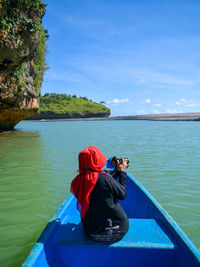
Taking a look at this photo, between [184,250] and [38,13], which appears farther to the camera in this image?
[38,13]

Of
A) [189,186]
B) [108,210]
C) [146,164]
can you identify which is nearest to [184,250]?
[108,210]

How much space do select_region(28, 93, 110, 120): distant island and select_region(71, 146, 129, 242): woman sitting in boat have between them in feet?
272

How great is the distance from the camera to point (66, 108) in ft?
298

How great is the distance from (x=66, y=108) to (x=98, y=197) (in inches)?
3563

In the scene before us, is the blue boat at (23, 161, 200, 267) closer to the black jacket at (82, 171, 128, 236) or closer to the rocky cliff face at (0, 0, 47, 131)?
the black jacket at (82, 171, 128, 236)

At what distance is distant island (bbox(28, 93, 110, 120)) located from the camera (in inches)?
3319

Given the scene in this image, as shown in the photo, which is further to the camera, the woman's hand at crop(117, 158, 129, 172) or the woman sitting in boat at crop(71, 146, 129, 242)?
the woman's hand at crop(117, 158, 129, 172)

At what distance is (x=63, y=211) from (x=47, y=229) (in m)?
0.56

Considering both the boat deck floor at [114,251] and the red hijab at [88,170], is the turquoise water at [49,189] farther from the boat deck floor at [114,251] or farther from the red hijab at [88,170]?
the red hijab at [88,170]

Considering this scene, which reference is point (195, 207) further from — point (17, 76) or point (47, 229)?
point (17, 76)

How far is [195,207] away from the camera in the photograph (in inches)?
179

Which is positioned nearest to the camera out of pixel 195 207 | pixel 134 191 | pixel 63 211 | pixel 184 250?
pixel 184 250

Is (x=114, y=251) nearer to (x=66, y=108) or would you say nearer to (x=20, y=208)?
(x=20, y=208)

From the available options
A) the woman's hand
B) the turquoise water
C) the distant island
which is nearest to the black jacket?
the woman's hand
